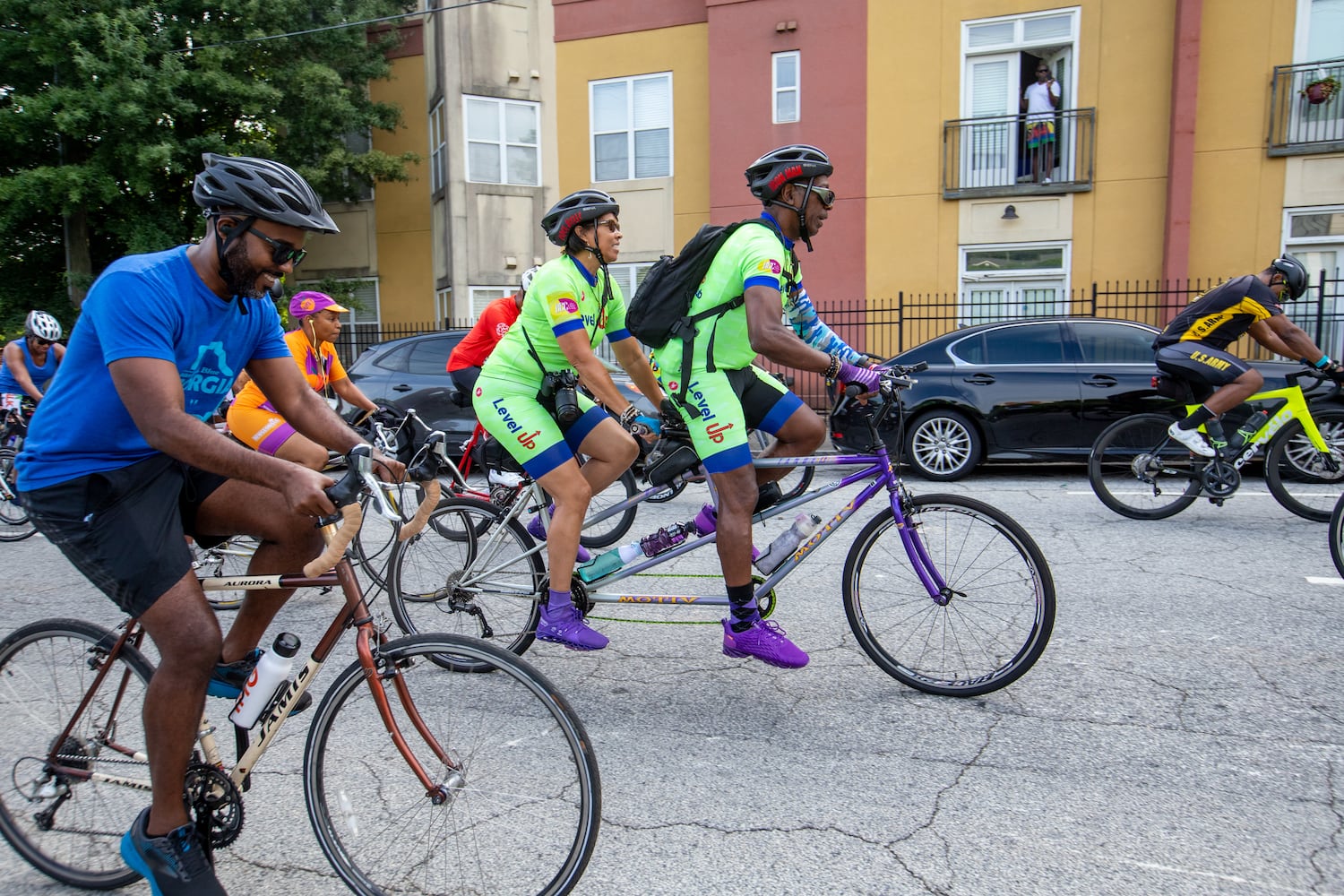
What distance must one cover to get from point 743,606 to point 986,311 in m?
14.0

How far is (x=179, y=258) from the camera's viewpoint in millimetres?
2500

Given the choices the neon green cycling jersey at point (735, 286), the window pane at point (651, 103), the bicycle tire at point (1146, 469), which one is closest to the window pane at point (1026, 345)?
the bicycle tire at point (1146, 469)

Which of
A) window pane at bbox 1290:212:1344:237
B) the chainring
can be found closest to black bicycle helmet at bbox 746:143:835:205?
Answer: the chainring

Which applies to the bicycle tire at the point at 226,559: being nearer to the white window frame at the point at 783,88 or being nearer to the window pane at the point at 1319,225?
the white window frame at the point at 783,88

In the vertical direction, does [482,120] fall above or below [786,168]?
above

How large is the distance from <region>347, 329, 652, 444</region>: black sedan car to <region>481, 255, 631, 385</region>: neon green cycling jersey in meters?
5.89

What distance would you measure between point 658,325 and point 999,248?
44.8 feet

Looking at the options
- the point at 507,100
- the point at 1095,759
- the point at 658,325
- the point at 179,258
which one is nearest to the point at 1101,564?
the point at 1095,759

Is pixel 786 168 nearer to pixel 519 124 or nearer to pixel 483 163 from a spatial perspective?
pixel 483 163

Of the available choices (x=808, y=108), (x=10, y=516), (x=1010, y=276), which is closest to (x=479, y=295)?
(x=808, y=108)

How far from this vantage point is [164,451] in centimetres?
233

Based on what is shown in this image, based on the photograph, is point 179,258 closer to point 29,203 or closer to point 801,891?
point 801,891

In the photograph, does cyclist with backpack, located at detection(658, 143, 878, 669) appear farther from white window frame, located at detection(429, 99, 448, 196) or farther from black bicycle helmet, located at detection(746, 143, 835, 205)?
white window frame, located at detection(429, 99, 448, 196)

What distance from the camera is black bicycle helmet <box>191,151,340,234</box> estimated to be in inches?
96.0
